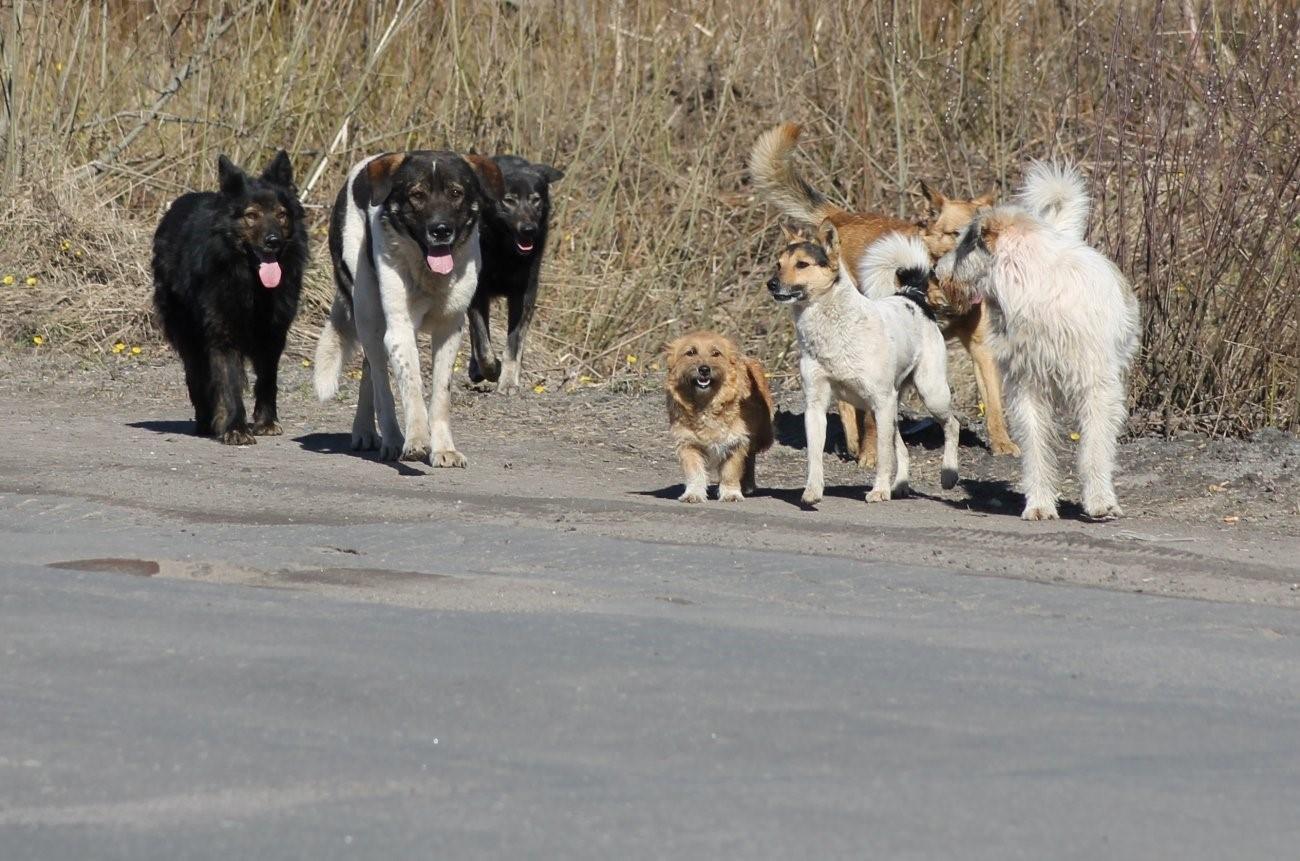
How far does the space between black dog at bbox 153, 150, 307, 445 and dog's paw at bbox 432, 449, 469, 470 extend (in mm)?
1339

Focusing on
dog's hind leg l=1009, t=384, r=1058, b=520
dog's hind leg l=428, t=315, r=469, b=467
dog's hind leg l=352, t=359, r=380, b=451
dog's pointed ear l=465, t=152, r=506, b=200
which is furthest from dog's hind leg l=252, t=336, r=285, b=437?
dog's hind leg l=1009, t=384, r=1058, b=520

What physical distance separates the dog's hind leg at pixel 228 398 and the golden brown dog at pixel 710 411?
8.71 feet

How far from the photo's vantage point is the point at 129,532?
23.8 ft

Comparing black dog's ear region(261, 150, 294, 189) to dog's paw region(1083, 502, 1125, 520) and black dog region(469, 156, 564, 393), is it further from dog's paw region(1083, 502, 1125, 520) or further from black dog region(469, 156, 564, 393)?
dog's paw region(1083, 502, 1125, 520)

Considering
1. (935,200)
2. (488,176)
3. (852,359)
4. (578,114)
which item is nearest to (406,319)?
(488,176)

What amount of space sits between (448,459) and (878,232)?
3618 millimetres

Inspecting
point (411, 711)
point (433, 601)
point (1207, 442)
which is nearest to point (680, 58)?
point (1207, 442)

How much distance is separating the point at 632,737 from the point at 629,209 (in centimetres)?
1118

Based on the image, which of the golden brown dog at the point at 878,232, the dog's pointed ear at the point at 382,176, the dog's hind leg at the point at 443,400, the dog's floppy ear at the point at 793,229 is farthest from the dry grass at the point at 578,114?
the dog's pointed ear at the point at 382,176

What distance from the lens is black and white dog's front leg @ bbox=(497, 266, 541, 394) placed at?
13.2m

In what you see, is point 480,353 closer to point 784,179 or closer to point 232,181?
point 784,179

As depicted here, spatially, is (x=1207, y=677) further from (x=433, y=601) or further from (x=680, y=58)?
(x=680, y=58)

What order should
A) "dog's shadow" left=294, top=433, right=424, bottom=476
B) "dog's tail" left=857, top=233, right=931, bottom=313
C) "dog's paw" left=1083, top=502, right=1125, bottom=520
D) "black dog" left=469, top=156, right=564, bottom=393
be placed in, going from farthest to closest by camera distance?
"black dog" left=469, top=156, right=564, bottom=393, "dog's tail" left=857, top=233, right=931, bottom=313, "dog's shadow" left=294, top=433, right=424, bottom=476, "dog's paw" left=1083, top=502, right=1125, bottom=520

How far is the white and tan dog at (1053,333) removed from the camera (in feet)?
29.0
